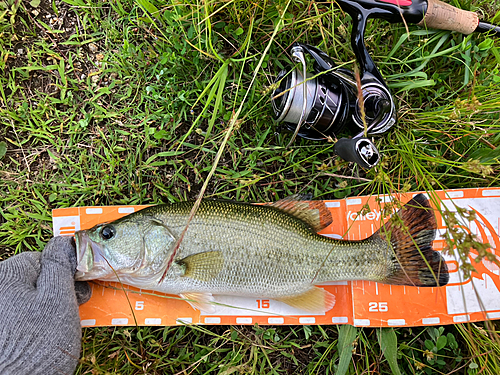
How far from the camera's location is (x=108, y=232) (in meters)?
2.45

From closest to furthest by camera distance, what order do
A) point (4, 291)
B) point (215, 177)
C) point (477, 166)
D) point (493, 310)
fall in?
point (477, 166)
point (4, 291)
point (493, 310)
point (215, 177)

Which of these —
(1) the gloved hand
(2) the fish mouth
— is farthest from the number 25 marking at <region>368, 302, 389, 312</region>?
(1) the gloved hand

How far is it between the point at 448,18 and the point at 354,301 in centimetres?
252

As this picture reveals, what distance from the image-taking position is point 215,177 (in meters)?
2.95

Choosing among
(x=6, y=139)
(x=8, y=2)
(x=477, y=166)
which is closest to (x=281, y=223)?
(x=477, y=166)

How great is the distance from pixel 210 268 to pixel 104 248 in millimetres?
815

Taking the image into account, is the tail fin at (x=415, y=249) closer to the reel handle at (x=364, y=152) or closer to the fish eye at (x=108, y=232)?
the reel handle at (x=364, y=152)

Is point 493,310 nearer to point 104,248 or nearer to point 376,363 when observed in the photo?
point 376,363

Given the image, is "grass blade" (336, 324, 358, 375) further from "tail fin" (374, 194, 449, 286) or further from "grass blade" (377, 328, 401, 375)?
"tail fin" (374, 194, 449, 286)

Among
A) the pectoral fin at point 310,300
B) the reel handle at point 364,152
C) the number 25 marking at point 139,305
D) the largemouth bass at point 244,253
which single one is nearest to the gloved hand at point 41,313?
the largemouth bass at point 244,253

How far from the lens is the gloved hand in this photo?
237cm

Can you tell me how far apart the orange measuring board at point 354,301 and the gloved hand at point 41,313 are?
274 mm

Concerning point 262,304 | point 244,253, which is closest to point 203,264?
point 244,253

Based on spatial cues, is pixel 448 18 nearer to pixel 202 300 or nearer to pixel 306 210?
pixel 306 210
